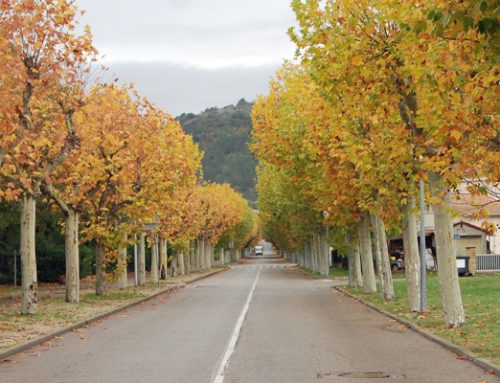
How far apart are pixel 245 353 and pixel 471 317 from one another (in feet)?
25.0

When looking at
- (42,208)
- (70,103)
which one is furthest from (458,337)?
(42,208)

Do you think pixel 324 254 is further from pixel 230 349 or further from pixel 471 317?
pixel 230 349

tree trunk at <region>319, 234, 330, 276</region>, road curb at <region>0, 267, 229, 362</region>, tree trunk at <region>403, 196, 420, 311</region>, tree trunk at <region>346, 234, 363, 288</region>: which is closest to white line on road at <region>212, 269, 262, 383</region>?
road curb at <region>0, 267, 229, 362</region>

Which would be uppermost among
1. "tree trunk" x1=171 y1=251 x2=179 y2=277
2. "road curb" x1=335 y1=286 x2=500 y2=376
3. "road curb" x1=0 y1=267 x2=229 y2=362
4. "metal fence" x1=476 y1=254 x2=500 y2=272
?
"tree trunk" x1=171 y1=251 x2=179 y2=277

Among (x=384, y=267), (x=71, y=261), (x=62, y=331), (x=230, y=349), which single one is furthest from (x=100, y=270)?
(x=230, y=349)

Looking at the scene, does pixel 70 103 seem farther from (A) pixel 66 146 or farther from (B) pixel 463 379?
(B) pixel 463 379

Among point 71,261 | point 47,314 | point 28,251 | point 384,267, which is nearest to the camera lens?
point 28,251

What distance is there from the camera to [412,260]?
2266 centimetres

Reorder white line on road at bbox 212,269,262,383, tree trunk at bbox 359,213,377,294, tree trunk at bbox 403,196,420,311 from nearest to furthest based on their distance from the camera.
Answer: white line on road at bbox 212,269,262,383 < tree trunk at bbox 403,196,420,311 < tree trunk at bbox 359,213,377,294

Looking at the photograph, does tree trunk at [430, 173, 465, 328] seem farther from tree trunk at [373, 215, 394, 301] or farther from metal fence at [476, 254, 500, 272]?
metal fence at [476, 254, 500, 272]

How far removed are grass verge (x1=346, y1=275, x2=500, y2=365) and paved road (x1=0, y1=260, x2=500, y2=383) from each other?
1.68 ft

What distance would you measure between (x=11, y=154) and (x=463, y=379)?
1180cm

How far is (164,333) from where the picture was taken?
709 inches

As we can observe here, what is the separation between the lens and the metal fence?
5197 cm
